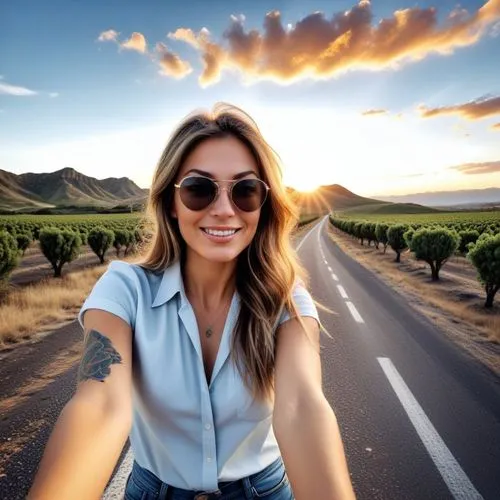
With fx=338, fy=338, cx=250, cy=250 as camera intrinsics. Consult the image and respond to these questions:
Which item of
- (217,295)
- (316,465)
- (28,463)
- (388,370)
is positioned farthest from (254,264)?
(388,370)

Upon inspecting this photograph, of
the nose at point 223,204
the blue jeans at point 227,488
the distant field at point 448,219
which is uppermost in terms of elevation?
the nose at point 223,204

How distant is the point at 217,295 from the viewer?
63.7 inches

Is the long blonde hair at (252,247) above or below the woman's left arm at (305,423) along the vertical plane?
above

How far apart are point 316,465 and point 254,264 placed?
945mm

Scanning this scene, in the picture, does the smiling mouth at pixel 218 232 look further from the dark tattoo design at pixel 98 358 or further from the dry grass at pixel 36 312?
the dry grass at pixel 36 312

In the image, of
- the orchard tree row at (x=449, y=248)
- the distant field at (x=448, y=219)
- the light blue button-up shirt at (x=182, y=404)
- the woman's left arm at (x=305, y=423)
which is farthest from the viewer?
the distant field at (x=448, y=219)

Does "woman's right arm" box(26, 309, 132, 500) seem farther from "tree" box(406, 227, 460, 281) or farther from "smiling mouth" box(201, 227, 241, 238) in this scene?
"tree" box(406, 227, 460, 281)

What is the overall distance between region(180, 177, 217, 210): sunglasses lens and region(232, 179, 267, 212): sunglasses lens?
0.10 metres

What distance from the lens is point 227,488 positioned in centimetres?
124

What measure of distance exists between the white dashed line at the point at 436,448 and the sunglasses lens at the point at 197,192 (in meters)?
2.99

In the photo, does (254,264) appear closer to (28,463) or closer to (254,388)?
(254,388)

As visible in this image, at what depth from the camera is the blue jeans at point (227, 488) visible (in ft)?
4.01

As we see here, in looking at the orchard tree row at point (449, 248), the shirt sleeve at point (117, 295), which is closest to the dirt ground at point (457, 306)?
the orchard tree row at point (449, 248)

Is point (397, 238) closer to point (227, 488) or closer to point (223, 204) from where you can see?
point (223, 204)
